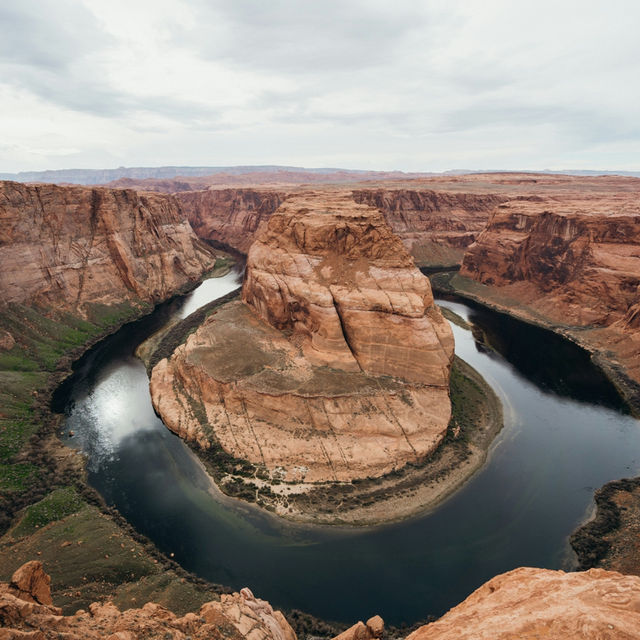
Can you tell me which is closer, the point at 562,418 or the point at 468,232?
the point at 562,418

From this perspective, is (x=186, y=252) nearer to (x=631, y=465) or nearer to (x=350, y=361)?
(x=350, y=361)

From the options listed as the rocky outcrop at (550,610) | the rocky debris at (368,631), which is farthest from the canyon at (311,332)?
the rocky debris at (368,631)

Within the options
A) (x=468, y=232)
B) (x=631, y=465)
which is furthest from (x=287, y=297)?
(x=468, y=232)

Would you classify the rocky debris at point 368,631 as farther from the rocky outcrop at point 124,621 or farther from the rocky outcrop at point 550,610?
the rocky outcrop at point 124,621

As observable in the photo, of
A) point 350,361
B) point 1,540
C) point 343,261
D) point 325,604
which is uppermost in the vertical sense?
point 343,261

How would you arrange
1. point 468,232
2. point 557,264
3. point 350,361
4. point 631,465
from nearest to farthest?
point 631,465
point 350,361
point 557,264
point 468,232

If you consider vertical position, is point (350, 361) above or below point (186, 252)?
below
